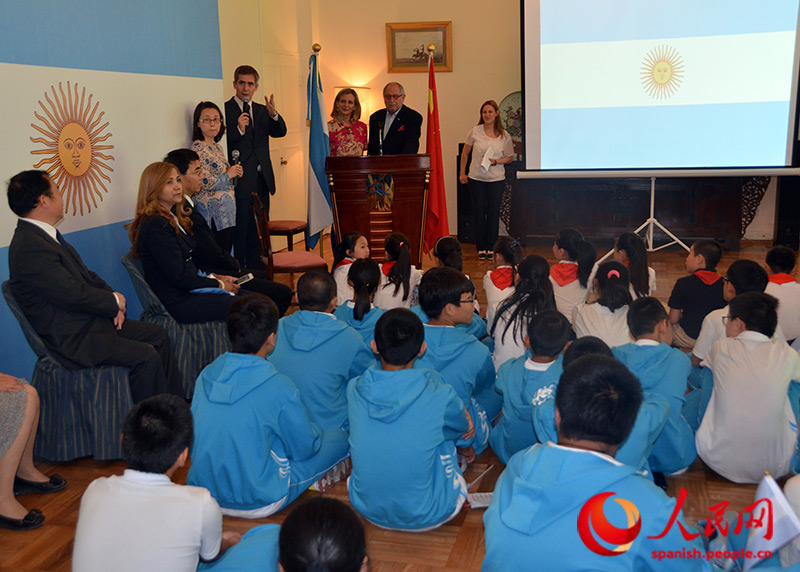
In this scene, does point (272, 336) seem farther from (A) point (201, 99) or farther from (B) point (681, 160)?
(B) point (681, 160)

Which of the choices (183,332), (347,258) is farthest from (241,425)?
(347,258)

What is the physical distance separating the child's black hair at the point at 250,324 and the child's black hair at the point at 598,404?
1114 millimetres

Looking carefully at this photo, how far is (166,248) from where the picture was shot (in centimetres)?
323

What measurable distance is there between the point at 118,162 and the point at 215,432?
1953 mm

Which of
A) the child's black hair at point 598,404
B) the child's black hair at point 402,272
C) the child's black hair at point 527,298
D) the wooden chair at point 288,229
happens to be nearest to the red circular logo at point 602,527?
the child's black hair at point 598,404

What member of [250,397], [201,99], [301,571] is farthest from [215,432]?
[201,99]

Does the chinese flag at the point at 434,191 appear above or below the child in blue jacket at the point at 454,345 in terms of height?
above

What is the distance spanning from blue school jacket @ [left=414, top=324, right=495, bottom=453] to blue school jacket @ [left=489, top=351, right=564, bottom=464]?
135 millimetres

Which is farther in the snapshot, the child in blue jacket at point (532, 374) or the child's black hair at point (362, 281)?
the child's black hair at point (362, 281)

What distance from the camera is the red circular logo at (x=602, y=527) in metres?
1.28

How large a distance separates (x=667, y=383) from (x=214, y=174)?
2.84 meters

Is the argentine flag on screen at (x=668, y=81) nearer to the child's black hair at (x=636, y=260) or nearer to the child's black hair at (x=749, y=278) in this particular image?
the child's black hair at (x=636, y=260)

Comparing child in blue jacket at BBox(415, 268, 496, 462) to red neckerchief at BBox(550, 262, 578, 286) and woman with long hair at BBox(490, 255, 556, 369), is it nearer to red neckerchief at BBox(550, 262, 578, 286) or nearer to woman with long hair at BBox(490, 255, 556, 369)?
woman with long hair at BBox(490, 255, 556, 369)

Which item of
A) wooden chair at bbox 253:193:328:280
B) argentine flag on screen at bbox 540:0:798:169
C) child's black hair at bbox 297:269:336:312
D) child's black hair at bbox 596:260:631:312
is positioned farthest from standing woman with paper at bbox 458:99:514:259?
child's black hair at bbox 297:269:336:312
